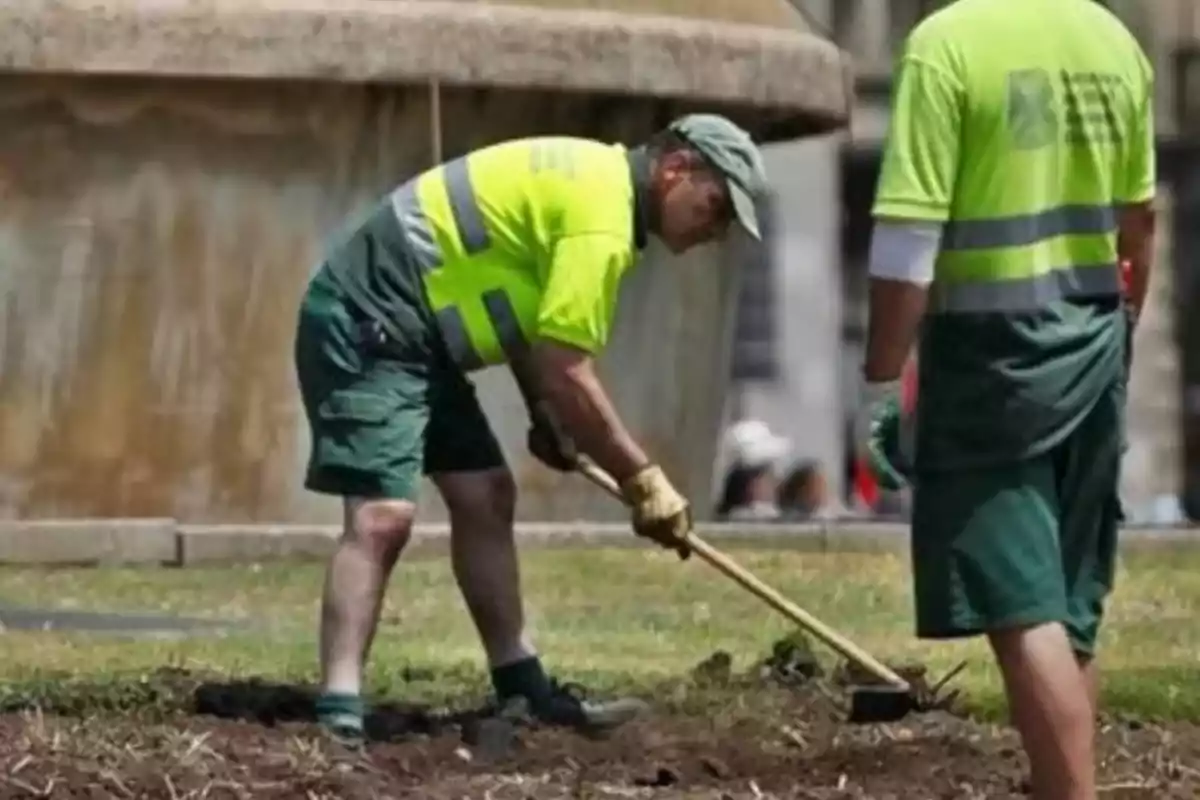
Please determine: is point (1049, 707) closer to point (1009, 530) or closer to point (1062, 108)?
point (1009, 530)

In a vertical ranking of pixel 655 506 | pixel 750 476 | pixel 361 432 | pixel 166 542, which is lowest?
pixel 750 476

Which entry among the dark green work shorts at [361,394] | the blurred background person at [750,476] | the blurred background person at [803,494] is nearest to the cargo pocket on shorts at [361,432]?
the dark green work shorts at [361,394]

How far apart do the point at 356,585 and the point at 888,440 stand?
4.52 feet

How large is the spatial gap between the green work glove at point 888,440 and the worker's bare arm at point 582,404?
0.66 meters

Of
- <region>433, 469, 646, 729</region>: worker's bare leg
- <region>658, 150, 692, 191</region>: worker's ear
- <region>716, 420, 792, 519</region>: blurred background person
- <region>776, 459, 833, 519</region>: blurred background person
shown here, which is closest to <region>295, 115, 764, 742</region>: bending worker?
<region>658, 150, 692, 191</region>: worker's ear

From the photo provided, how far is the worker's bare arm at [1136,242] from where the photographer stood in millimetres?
6285

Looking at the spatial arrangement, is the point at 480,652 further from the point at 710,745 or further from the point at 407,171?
the point at 407,171

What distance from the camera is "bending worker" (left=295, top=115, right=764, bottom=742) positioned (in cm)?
740

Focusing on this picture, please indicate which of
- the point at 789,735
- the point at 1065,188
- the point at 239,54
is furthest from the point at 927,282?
the point at 239,54

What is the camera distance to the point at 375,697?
27.6 feet

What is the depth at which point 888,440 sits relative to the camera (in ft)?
22.0

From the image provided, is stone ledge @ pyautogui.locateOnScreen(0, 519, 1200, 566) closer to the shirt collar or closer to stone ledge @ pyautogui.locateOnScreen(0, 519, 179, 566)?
stone ledge @ pyautogui.locateOnScreen(0, 519, 179, 566)

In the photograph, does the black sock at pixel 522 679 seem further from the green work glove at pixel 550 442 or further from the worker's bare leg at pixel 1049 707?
the worker's bare leg at pixel 1049 707

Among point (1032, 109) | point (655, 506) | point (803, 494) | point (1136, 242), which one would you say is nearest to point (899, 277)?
point (1032, 109)
